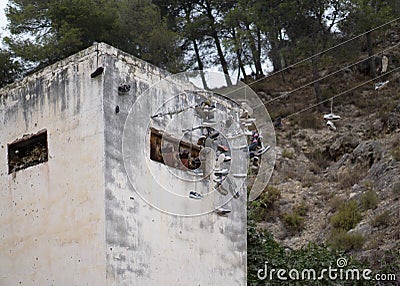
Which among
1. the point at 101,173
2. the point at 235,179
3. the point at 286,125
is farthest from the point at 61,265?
the point at 286,125

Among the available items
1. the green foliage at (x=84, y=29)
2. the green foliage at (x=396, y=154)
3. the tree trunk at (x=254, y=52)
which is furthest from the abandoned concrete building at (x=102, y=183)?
the tree trunk at (x=254, y=52)

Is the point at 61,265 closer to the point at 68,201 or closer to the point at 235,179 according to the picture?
the point at 68,201

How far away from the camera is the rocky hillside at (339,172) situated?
49.6ft

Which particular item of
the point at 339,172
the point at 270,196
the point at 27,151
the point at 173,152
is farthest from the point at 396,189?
the point at 27,151

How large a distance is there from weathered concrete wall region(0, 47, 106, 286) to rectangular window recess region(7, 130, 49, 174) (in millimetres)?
87

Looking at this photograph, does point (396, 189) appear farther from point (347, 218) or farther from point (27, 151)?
point (27, 151)

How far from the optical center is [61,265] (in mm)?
8172

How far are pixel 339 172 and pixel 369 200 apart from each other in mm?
2815

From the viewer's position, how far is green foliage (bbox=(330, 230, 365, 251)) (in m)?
14.6

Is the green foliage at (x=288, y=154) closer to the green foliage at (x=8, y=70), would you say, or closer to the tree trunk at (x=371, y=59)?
the tree trunk at (x=371, y=59)

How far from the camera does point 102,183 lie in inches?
312

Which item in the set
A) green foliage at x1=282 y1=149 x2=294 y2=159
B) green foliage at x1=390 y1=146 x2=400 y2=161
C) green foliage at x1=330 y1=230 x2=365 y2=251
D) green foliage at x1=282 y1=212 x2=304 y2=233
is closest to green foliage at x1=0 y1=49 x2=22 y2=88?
green foliage at x1=282 y1=149 x2=294 y2=159

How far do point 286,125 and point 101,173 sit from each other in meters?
15.5

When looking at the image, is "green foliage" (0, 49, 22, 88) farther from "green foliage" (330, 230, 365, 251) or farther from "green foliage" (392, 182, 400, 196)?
"green foliage" (392, 182, 400, 196)
